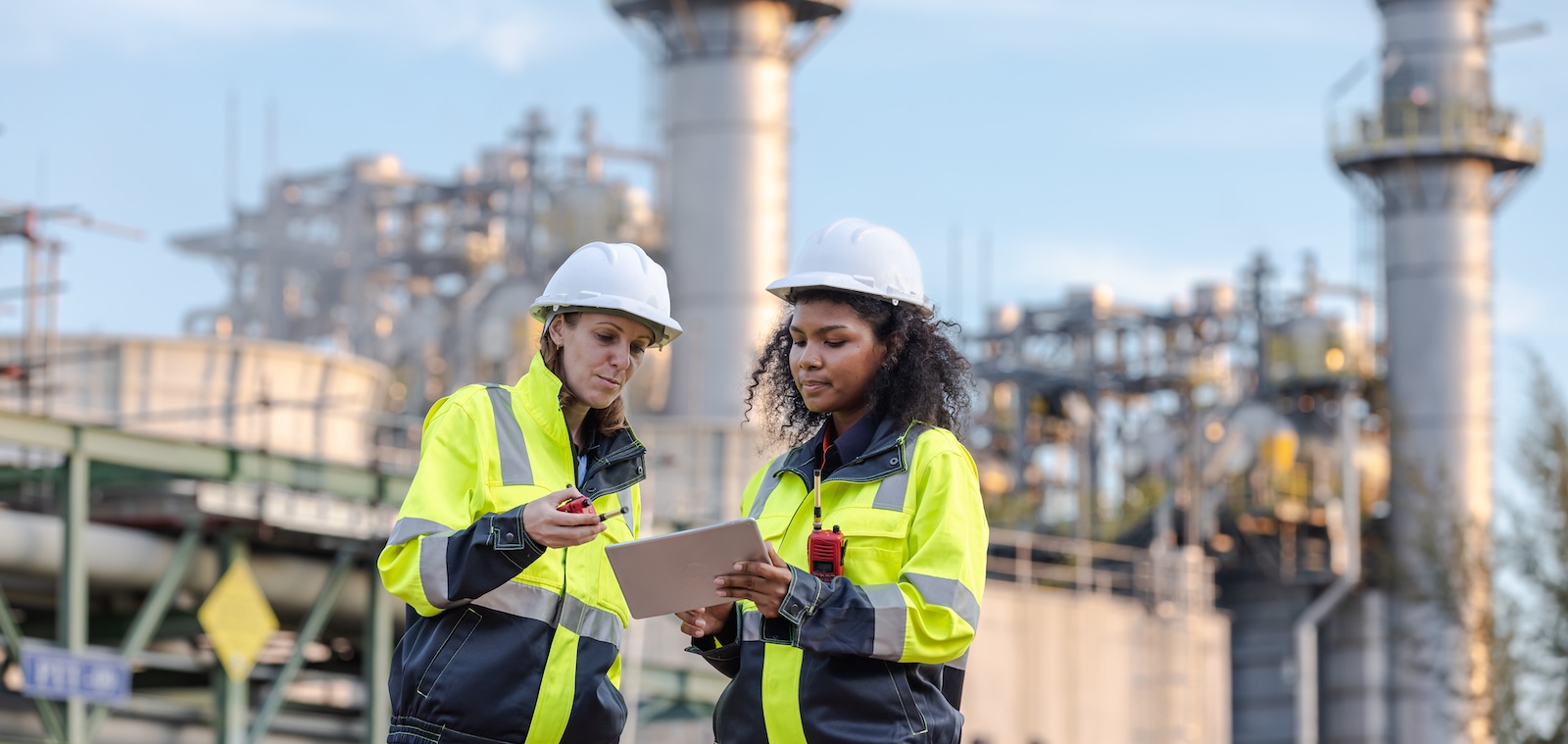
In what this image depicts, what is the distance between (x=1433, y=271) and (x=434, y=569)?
37120 millimetres

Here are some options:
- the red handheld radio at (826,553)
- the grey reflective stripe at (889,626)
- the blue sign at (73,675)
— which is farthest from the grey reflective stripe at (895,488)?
the blue sign at (73,675)

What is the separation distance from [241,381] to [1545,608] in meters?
17.2

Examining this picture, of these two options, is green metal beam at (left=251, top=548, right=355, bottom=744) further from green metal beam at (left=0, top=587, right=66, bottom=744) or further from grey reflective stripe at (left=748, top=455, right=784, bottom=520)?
grey reflective stripe at (left=748, top=455, right=784, bottom=520)

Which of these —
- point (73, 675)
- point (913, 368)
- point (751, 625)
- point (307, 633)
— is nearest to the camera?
point (751, 625)

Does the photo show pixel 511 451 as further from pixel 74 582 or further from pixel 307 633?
pixel 307 633

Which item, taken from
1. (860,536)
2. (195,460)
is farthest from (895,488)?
(195,460)

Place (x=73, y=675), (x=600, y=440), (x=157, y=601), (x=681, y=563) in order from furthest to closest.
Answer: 1. (x=157, y=601)
2. (x=73, y=675)
3. (x=600, y=440)
4. (x=681, y=563)

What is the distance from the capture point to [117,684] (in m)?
19.0

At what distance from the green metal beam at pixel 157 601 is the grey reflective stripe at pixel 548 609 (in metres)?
14.9

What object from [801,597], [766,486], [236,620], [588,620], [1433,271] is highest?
[1433,271]

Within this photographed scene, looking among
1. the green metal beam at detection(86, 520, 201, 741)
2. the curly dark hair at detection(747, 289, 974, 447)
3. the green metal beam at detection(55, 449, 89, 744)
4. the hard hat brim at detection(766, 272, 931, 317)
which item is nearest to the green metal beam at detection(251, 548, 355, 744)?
the green metal beam at detection(86, 520, 201, 741)

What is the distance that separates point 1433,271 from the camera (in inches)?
1570

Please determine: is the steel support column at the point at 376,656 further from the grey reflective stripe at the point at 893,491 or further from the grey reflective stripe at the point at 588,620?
the grey reflective stripe at the point at 893,491

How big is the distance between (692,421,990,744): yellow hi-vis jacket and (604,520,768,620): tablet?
173 mm
